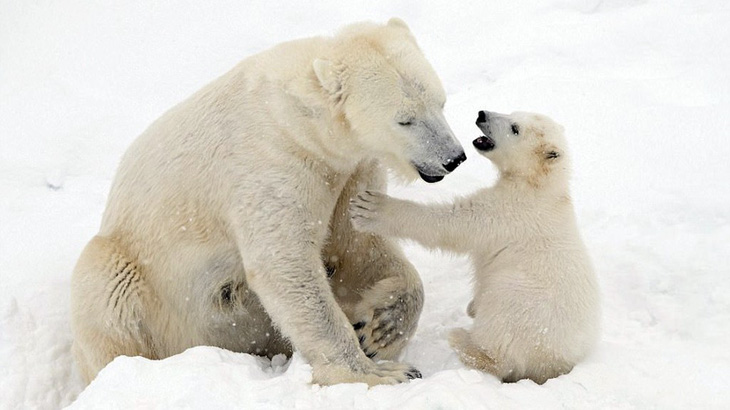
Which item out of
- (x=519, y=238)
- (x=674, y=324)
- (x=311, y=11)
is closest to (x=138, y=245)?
(x=519, y=238)

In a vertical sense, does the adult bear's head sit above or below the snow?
above

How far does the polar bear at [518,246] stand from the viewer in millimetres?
3568

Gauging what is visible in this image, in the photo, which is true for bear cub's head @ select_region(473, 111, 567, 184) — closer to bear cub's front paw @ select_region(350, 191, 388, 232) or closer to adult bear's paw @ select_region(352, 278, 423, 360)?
bear cub's front paw @ select_region(350, 191, 388, 232)

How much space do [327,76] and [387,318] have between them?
4.28 feet

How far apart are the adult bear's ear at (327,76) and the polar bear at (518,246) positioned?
71 cm

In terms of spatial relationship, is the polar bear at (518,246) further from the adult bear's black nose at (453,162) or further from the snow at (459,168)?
the adult bear's black nose at (453,162)

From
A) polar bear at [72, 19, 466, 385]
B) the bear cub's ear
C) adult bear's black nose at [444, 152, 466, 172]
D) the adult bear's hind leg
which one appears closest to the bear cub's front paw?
polar bear at [72, 19, 466, 385]

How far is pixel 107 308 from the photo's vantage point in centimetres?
405

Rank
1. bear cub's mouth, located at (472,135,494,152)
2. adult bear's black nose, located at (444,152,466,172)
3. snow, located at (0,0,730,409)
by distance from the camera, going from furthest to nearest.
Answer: bear cub's mouth, located at (472,135,494,152) < adult bear's black nose, located at (444,152,466,172) < snow, located at (0,0,730,409)

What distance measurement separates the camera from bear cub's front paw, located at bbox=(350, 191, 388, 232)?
4.02m

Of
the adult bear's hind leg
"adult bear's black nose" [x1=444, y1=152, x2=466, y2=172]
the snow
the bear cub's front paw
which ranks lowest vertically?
the snow

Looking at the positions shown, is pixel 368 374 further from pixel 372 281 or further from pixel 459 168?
pixel 459 168

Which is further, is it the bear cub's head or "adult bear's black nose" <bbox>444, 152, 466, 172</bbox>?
the bear cub's head

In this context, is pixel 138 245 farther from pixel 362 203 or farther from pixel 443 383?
pixel 443 383
